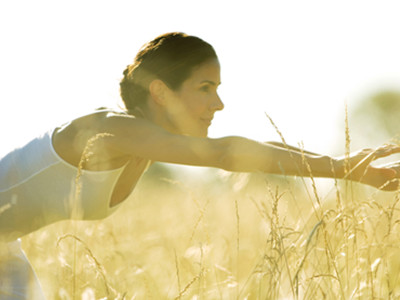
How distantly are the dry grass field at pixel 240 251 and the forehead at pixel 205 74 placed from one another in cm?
49

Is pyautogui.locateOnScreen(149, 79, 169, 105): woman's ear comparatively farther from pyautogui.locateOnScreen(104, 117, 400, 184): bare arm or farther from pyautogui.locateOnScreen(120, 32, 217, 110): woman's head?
pyautogui.locateOnScreen(104, 117, 400, 184): bare arm

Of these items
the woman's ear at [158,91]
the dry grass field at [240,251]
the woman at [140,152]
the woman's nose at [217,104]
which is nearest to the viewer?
the dry grass field at [240,251]

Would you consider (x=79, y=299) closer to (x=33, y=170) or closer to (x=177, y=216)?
(x=33, y=170)

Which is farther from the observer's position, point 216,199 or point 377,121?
point 377,121

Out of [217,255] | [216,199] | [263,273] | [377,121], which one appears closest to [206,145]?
[263,273]

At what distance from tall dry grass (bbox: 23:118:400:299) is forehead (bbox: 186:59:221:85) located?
49 centimetres

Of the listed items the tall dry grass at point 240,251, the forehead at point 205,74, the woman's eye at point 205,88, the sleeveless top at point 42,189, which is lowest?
the tall dry grass at point 240,251

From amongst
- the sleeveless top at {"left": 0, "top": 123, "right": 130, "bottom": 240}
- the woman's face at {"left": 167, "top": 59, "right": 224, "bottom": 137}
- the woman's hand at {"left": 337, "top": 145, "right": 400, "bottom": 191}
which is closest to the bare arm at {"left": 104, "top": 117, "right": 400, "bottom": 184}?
the woman's hand at {"left": 337, "top": 145, "right": 400, "bottom": 191}

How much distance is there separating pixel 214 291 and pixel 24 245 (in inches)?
75.9

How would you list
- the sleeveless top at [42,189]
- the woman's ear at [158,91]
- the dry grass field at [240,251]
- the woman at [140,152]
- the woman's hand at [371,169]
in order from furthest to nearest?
the woman's ear at [158,91], the sleeveless top at [42,189], the woman at [140,152], the woman's hand at [371,169], the dry grass field at [240,251]

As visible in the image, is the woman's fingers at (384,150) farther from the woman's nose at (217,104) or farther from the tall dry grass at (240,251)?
the woman's nose at (217,104)

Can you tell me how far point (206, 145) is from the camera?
8.15 feet

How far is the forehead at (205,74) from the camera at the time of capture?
126 inches

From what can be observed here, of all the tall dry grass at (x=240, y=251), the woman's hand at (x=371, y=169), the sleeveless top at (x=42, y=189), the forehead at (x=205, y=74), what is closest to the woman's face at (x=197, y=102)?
the forehead at (x=205, y=74)
